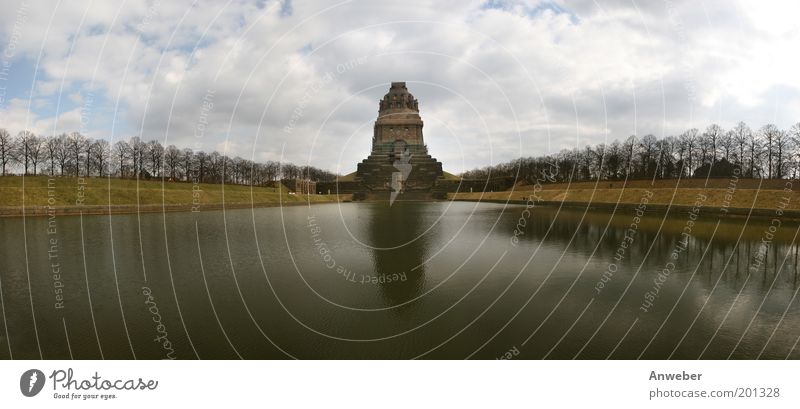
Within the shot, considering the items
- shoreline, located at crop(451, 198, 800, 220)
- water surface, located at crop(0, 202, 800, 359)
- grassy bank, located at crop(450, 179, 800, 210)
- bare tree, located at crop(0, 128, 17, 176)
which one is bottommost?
water surface, located at crop(0, 202, 800, 359)

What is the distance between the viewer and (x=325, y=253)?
15.5 m

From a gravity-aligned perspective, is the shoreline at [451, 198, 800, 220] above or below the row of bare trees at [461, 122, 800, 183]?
below

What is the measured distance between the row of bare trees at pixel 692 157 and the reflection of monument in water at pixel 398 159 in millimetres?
28762

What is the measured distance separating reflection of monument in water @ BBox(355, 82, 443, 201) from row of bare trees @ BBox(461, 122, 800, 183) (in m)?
28.8

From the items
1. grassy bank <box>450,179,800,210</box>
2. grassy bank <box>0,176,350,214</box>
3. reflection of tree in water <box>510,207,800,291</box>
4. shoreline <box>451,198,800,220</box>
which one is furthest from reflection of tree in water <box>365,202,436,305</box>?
grassy bank <box>450,179,800,210</box>

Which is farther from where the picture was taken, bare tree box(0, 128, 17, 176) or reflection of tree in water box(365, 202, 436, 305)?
bare tree box(0, 128, 17, 176)

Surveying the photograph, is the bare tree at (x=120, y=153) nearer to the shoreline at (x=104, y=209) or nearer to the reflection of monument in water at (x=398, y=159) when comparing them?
the shoreline at (x=104, y=209)

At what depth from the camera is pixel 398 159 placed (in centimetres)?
8931

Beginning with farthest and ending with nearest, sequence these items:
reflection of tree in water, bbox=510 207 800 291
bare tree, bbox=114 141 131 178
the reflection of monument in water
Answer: the reflection of monument in water, bare tree, bbox=114 141 131 178, reflection of tree in water, bbox=510 207 800 291

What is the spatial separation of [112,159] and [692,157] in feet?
343

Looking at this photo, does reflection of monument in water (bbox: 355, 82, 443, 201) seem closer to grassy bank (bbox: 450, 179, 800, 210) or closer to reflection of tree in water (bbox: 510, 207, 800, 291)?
grassy bank (bbox: 450, 179, 800, 210)

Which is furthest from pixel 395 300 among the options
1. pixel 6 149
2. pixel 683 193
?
pixel 6 149

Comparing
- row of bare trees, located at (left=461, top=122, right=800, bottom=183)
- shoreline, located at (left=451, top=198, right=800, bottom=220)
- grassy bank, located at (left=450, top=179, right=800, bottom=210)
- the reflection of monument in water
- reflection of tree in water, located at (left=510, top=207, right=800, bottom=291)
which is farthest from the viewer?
the reflection of monument in water

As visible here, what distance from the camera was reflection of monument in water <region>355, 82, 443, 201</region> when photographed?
7725cm
